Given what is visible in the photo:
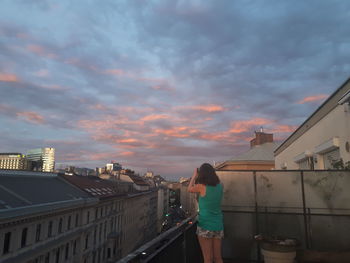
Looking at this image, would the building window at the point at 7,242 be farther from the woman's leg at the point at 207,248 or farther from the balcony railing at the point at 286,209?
the woman's leg at the point at 207,248

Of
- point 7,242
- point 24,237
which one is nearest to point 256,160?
point 24,237

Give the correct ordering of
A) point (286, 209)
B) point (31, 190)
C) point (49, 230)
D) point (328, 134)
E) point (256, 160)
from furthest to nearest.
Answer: point (256, 160), point (31, 190), point (49, 230), point (328, 134), point (286, 209)

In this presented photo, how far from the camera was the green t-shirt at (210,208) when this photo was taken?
416 cm

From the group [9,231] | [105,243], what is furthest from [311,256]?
[105,243]

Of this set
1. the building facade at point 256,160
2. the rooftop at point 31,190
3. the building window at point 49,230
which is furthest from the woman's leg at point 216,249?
the building facade at point 256,160

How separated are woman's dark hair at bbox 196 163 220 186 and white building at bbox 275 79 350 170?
5716 millimetres

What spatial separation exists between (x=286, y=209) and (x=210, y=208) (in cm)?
402

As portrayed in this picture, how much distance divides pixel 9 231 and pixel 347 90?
2357 cm

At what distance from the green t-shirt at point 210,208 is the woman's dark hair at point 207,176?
69 mm

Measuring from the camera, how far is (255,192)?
7.44 metres

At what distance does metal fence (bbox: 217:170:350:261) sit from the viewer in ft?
22.3

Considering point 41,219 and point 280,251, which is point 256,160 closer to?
point 41,219

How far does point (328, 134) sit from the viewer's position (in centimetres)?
1019

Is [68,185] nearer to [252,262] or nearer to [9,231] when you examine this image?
[9,231]
